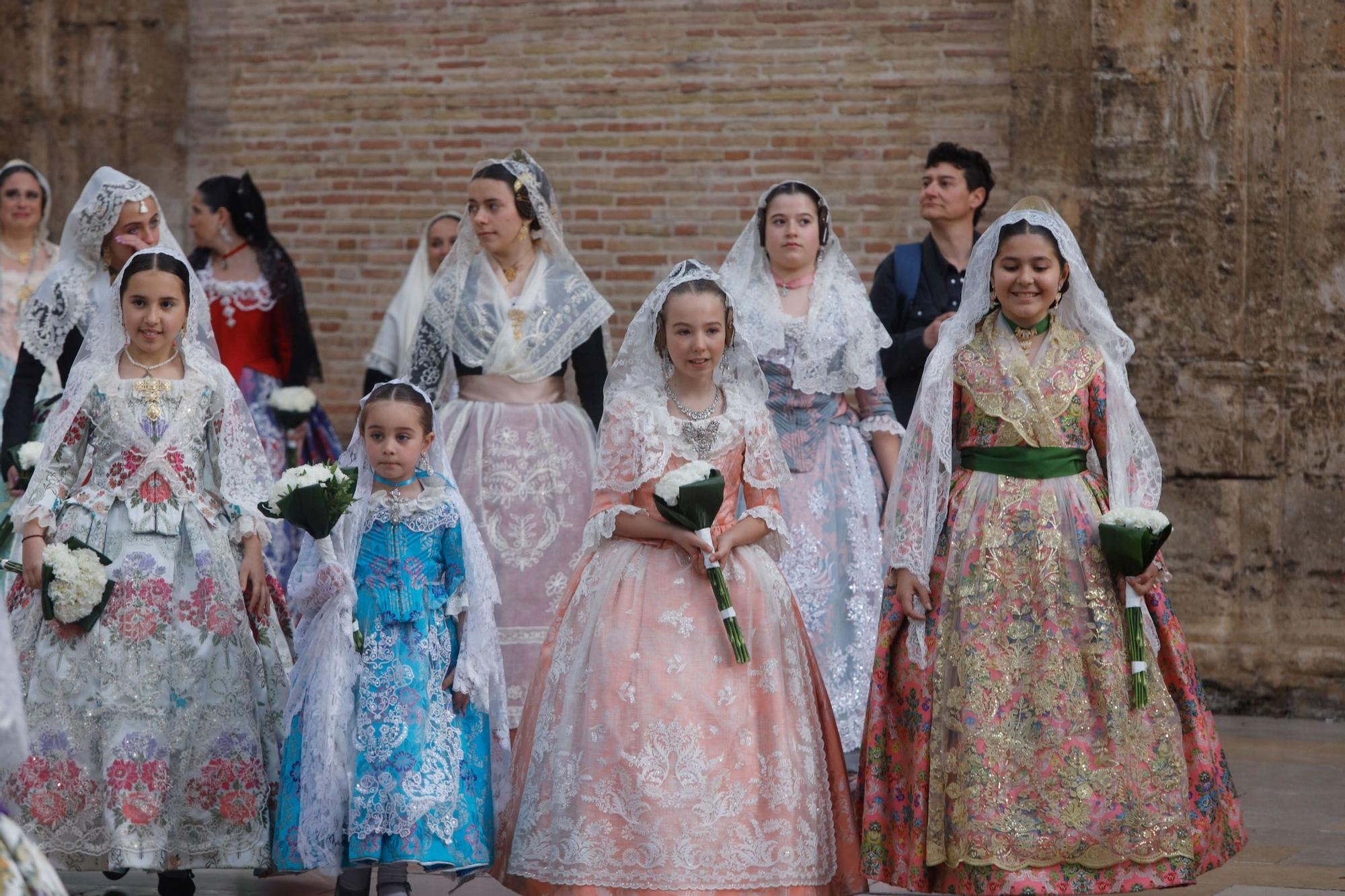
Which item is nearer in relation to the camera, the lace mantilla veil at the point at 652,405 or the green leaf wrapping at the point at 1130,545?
the green leaf wrapping at the point at 1130,545

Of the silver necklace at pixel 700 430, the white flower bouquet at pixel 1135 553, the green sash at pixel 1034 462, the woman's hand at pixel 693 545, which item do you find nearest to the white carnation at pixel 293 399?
the silver necklace at pixel 700 430

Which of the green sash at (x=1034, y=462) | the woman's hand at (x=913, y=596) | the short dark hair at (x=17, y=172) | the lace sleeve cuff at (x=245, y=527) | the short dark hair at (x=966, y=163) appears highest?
the short dark hair at (x=17, y=172)

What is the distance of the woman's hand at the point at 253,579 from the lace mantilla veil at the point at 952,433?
1.81 meters

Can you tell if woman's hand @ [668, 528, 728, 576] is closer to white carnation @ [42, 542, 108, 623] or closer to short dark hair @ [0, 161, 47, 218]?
white carnation @ [42, 542, 108, 623]

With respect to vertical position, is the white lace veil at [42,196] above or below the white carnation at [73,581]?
above

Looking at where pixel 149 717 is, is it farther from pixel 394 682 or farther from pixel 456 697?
pixel 456 697

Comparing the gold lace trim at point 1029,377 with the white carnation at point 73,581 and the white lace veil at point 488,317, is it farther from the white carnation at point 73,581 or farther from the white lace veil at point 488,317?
the white carnation at point 73,581

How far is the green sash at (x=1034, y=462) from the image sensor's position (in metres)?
4.99

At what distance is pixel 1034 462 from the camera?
16.4ft

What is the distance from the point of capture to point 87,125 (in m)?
10.3

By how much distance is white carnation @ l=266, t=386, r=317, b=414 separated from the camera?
314 inches

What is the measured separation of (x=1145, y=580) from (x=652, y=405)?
142 centimetres

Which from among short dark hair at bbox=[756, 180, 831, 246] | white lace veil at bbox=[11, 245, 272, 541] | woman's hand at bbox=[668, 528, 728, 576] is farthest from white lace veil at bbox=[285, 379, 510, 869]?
short dark hair at bbox=[756, 180, 831, 246]

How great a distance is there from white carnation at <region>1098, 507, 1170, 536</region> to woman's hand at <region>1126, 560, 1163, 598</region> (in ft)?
0.46
